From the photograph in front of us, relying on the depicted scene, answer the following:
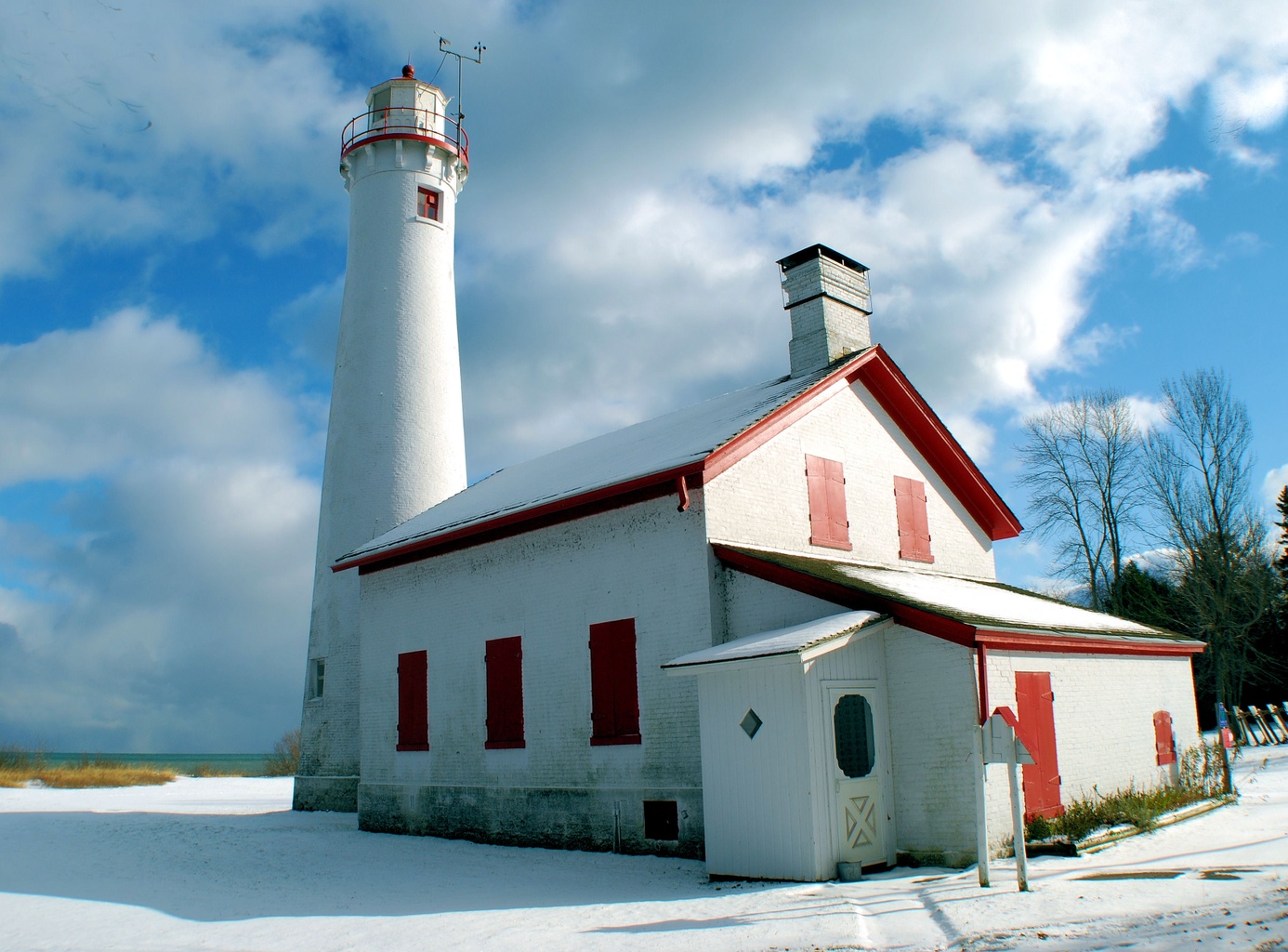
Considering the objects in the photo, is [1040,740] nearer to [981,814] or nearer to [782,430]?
[981,814]

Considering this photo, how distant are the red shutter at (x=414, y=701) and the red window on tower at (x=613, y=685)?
155 inches

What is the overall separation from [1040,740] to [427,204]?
1585 cm

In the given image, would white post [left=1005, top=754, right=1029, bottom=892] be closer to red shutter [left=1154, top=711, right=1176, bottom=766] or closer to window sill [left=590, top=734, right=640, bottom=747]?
window sill [left=590, top=734, right=640, bottom=747]

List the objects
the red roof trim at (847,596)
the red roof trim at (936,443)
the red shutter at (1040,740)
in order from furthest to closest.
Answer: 1. the red roof trim at (936,443)
2. the red shutter at (1040,740)
3. the red roof trim at (847,596)

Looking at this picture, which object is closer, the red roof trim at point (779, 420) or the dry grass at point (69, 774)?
the red roof trim at point (779, 420)

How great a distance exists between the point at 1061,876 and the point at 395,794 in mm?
10648

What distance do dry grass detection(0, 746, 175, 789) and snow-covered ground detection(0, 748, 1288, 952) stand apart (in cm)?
1338

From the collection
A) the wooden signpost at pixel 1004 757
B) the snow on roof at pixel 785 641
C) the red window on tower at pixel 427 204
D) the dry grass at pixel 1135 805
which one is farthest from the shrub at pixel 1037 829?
the red window on tower at pixel 427 204

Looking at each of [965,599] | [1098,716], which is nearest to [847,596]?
[965,599]

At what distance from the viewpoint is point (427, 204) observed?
816 inches

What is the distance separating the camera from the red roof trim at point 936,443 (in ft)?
48.9

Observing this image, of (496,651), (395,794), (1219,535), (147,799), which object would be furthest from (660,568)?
(1219,535)

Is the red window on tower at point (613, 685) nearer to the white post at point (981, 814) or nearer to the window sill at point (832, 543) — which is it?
the window sill at point (832, 543)

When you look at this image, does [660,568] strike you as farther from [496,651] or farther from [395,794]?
[395,794]
